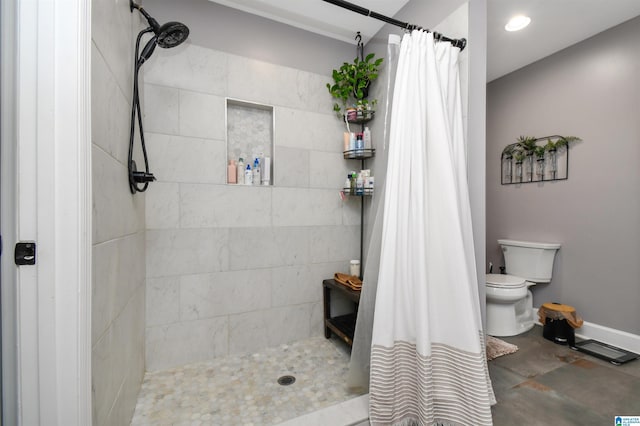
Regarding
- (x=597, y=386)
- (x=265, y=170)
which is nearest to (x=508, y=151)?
(x=597, y=386)

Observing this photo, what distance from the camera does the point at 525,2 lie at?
188 cm

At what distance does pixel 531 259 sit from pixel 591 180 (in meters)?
0.82

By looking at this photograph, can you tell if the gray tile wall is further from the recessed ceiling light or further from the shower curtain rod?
the recessed ceiling light

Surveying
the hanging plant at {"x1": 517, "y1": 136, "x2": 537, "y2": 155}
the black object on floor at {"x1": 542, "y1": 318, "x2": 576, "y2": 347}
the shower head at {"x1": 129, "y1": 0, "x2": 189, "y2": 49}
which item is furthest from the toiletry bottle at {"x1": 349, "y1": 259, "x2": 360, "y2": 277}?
the hanging plant at {"x1": 517, "y1": 136, "x2": 537, "y2": 155}

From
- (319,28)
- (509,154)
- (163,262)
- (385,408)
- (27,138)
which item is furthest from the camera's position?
(509,154)

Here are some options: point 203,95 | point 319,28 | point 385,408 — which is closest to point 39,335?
point 385,408

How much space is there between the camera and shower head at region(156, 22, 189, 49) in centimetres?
126

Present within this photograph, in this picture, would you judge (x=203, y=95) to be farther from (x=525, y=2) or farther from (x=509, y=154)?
(x=509, y=154)

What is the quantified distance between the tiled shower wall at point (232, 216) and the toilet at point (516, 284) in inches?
50.2

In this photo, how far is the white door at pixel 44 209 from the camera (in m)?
0.67

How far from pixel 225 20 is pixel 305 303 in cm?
215

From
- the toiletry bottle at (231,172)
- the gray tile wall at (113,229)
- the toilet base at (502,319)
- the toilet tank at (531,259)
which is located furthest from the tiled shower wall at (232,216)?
the toilet tank at (531,259)

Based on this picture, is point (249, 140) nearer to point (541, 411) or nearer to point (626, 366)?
point (541, 411)

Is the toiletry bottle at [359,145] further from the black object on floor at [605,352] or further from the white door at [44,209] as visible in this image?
the black object on floor at [605,352]
